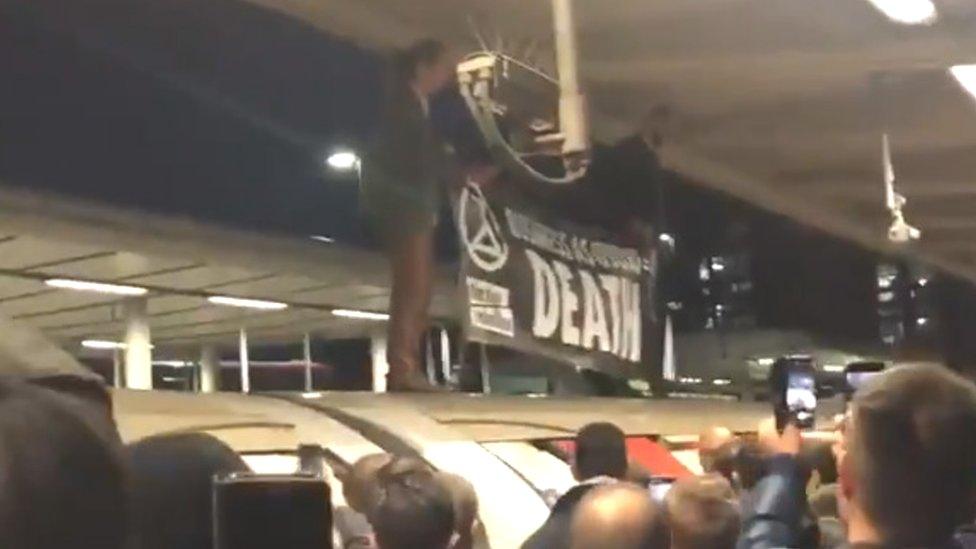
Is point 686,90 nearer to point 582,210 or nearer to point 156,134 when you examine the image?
point 582,210

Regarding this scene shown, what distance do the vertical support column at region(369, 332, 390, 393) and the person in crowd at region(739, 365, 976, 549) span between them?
A: 3466 millimetres

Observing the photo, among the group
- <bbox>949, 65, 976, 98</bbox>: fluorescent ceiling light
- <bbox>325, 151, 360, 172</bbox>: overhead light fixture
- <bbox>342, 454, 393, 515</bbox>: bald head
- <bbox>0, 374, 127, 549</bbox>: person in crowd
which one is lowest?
<bbox>342, 454, 393, 515</bbox>: bald head

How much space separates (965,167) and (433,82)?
4.76 m

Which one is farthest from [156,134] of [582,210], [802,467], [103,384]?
[103,384]

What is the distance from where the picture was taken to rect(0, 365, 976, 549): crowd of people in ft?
2.27

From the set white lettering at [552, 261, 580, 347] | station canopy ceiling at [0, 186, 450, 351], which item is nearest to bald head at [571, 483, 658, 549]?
station canopy ceiling at [0, 186, 450, 351]

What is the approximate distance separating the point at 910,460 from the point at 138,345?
10.3 feet

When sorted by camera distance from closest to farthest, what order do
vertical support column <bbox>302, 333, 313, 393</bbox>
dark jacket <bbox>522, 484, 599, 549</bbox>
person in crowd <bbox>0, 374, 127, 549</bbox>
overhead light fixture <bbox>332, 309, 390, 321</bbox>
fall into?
person in crowd <bbox>0, 374, 127, 549</bbox> → dark jacket <bbox>522, 484, 599, 549</bbox> → vertical support column <bbox>302, 333, 313, 393</bbox> → overhead light fixture <bbox>332, 309, 390, 321</bbox>

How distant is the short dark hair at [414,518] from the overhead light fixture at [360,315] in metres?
2.28

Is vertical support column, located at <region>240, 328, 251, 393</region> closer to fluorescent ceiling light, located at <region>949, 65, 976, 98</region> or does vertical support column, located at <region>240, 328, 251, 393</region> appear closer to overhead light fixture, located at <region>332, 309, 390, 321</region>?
overhead light fixture, located at <region>332, 309, 390, 321</region>

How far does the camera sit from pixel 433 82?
531cm

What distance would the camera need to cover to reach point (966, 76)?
6516 millimetres

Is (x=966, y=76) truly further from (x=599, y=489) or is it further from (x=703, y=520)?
(x=599, y=489)

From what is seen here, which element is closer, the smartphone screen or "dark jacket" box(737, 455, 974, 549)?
"dark jacket" box(737, 455, 974, 549)
